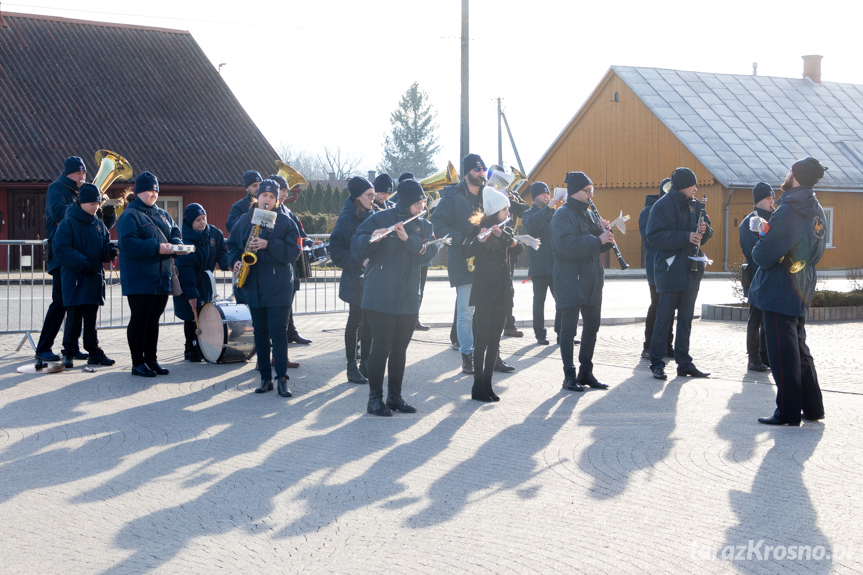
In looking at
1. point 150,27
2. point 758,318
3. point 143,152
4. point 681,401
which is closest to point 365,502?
point 681,401

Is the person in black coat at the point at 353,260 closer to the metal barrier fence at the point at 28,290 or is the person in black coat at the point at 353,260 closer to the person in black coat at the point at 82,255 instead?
the metal barrier fence at the point at 28,290

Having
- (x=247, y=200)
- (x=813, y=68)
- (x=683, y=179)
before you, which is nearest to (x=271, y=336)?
(x=247, y=200)

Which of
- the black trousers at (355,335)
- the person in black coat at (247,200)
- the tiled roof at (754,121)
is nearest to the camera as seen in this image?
the black trousers at (355,335)

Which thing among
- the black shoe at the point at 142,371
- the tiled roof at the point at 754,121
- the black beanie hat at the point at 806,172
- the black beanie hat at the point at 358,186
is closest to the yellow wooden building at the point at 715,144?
the tiled roof at the point at 754,121

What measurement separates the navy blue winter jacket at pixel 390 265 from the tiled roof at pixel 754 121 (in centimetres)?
2630

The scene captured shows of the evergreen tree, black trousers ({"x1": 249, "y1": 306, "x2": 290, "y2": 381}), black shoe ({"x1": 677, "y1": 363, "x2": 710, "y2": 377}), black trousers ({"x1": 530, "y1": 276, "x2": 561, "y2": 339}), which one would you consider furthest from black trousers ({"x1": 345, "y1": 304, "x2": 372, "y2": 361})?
the evergreen tree

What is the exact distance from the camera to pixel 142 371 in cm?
934

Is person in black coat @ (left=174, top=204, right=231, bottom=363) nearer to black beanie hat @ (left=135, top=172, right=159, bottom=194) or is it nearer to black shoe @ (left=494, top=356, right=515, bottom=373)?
black beanie hat @ (left=135, top=172, right=159, bottom=194)

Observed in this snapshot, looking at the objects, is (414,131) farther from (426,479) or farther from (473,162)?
(426,479)

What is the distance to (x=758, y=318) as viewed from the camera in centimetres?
959

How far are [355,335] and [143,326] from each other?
2.04 metres

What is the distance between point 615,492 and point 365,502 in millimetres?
1359

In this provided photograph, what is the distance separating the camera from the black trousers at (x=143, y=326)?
931cm

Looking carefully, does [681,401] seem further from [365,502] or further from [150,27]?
[150,27]
